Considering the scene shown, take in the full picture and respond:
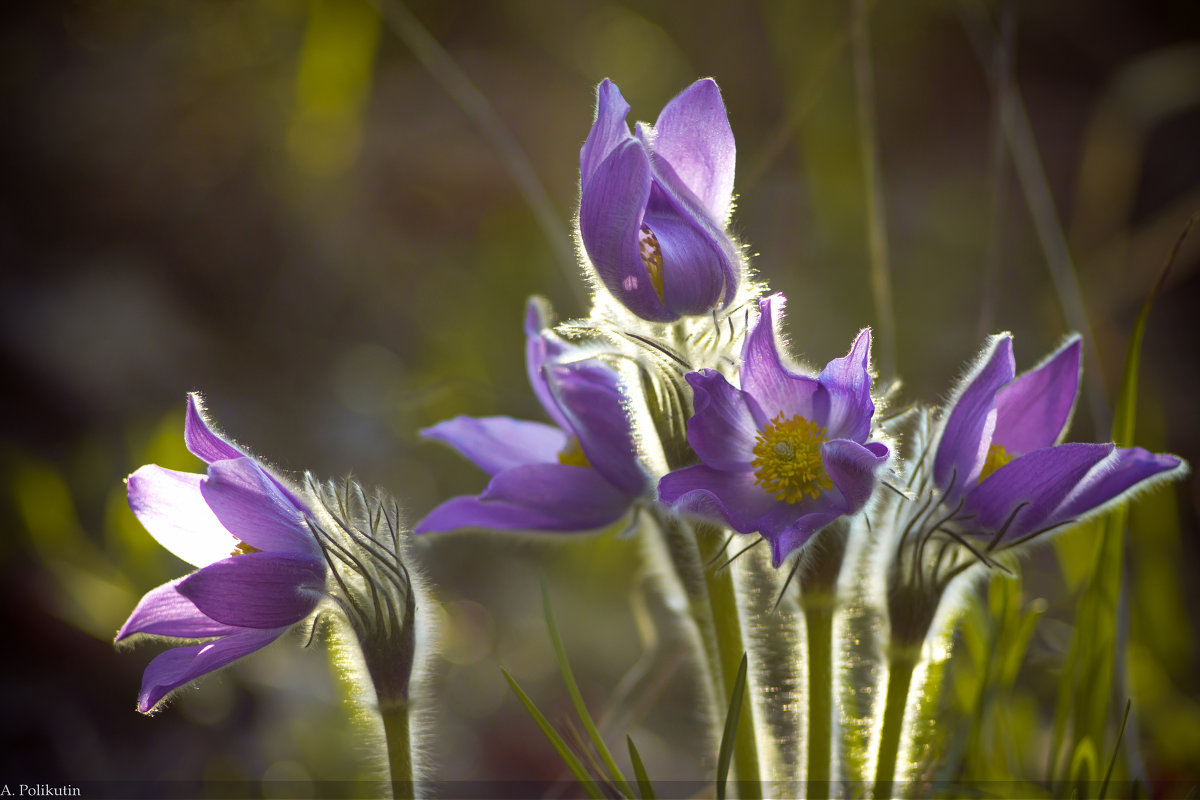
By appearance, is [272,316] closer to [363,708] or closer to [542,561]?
[542,561]

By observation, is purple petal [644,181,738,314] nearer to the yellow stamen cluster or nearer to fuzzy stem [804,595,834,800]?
fuzzy stem [804,595,834,800]

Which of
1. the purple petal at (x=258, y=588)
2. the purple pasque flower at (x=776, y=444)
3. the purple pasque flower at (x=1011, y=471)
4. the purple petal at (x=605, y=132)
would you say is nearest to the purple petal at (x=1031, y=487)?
the purple pasque flower at (x=1011, y=471)

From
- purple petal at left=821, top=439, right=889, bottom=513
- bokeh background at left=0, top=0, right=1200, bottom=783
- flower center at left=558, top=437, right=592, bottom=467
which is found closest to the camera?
purple petal at left=821, top=439, right=889, bottom=513

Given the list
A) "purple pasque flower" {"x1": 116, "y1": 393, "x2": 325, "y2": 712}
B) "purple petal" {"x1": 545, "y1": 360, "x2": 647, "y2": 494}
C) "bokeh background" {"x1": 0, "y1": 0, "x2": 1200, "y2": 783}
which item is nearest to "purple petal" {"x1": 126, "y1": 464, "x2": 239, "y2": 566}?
"purple pasque flower" {"x1": 116, "y1": 393, "x2": 325, "y2": 712}

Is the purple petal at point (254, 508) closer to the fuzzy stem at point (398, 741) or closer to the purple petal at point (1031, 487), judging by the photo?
the fuzzy stem at point (398, 741)

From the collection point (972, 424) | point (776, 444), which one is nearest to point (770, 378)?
point (776, 444)

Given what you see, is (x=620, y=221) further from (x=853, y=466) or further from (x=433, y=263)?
(x=433, y=263)

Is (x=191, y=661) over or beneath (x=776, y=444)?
beneath
